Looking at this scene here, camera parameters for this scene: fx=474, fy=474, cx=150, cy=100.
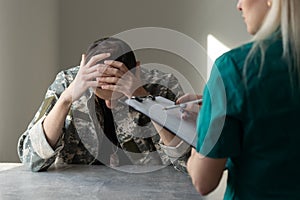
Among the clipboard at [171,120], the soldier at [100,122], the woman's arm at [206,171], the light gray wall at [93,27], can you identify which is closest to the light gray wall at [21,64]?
the light gray wall at [93,27]

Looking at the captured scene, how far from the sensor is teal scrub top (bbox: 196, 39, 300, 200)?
0.70 metres

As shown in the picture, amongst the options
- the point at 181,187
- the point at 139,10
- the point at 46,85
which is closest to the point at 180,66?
the point at 139,10

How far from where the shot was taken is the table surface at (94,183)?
1127 millimetres

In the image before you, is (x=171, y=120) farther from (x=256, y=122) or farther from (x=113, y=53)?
(x=113, y=53)

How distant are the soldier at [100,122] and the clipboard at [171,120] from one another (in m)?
0.28

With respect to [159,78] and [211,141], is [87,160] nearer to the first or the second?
[159,78]

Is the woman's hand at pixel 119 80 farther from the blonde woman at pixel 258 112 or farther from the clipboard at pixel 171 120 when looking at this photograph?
the blonde woman at pixel 258 112

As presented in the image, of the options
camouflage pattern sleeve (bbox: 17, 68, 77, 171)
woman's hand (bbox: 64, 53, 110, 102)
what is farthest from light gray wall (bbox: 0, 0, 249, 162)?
woman's hand (bbox: 64, 53, 110, 102)

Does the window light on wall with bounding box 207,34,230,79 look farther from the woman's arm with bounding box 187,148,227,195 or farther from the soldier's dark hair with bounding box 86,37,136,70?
the woman's arm with bounding box 187,148,227,195

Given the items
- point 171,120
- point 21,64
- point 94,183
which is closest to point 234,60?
point 171,120

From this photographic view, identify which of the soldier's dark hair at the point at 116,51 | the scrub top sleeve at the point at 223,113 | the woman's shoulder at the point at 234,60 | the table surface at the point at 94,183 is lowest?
the table surface at the point at 94,183

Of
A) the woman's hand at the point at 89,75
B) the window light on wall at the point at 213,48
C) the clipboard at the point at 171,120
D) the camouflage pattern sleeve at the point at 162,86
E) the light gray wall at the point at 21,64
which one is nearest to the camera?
the clipboard at the point at 171,120

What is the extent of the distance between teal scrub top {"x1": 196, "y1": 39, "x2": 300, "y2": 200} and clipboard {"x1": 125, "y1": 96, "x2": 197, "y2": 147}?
0.14m

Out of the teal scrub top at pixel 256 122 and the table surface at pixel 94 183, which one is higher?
the teal scrub top at pixel 256 122
